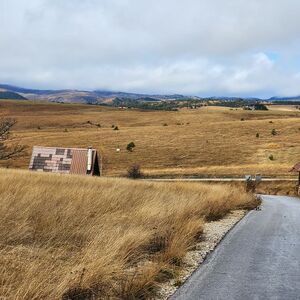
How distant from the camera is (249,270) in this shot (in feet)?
28.0

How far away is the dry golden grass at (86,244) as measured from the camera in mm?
6023

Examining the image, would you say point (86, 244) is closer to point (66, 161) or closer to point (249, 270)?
point (249, 270)

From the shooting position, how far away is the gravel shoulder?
726 cm

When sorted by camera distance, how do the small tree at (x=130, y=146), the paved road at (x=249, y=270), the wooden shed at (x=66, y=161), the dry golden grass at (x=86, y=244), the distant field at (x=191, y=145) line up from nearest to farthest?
the dry golden grass at (x=86, y=244)
the paved road at (x=249, y=270)
the wooden shed at (x=66, y=161)
the distant field at (x=191, y=145)
the small tree at (x=130, y=146)

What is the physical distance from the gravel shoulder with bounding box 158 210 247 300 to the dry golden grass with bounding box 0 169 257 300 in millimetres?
173

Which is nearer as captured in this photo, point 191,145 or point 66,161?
point 66,161

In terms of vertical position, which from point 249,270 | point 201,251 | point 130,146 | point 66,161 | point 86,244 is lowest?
point 130,146

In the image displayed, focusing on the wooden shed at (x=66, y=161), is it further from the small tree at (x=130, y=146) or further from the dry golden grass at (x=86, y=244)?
the dry golden grass at (x=86, y=244)

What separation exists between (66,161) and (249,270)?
139 feet

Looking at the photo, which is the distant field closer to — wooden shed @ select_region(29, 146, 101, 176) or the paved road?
wooden shed @ select_region(29, 146, 101, 176)

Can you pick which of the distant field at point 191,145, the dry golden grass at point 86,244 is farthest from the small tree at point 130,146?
the dry golden grass at point 86,244

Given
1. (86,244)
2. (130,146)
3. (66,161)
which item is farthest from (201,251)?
(130,146)

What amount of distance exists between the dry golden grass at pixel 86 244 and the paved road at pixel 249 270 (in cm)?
58

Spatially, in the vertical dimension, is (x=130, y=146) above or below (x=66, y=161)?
below
